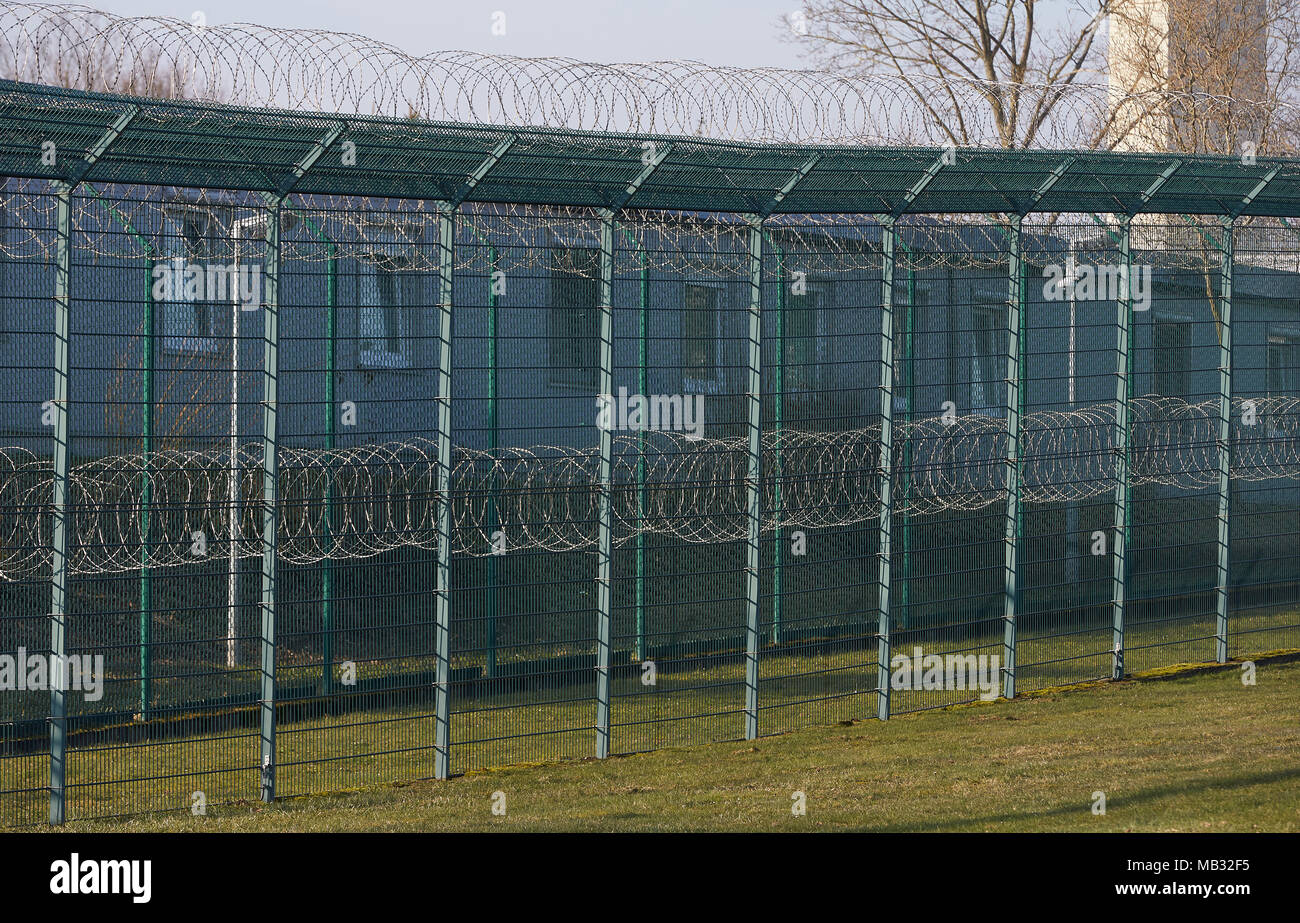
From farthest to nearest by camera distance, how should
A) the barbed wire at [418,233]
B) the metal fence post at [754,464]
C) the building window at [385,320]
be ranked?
the building window at [385,320]
the metal fence post at [754,464]
the barbed wire at [418,233]

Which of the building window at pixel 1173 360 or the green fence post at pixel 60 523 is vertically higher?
the building window at pixel 1173 360

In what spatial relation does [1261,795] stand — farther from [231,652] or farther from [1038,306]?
[1038,306]

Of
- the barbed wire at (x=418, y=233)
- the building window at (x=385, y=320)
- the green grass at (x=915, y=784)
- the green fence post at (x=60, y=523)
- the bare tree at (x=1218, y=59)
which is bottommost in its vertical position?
the green grass at (x=915, y=784)

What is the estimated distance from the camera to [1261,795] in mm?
7547

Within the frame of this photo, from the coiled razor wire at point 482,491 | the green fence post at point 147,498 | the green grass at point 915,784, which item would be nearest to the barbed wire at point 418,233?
the green fence post at point 147,498

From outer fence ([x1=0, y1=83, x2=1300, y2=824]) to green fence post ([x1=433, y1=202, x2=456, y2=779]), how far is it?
1.2 inches

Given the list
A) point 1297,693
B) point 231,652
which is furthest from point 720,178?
point 1297,693

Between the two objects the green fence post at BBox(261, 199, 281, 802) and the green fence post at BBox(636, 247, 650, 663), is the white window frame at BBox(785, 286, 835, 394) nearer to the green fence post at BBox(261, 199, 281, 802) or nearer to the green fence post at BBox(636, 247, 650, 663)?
the green fence post at BBox(636, 247, 650, 663)

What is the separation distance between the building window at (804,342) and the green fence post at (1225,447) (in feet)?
11.6

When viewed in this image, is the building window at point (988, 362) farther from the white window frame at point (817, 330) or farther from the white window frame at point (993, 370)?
the white window frame at point (817, 330)

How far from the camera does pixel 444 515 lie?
8.63 meters

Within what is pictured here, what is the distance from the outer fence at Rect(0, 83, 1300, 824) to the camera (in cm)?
821

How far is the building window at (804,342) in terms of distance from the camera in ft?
44.0

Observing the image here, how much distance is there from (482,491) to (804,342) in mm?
5500
